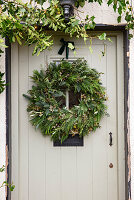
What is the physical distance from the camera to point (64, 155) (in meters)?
2.06

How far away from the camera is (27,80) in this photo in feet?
6.81

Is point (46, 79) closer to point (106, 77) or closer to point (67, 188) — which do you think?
point (106, 77)

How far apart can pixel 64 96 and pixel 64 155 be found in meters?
0.60

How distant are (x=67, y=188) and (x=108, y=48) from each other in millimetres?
1478

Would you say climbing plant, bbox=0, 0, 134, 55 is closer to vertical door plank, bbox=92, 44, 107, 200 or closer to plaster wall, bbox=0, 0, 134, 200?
plaster wall, bbox=0, 0, 134, 200

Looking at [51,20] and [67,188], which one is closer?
[51,20]

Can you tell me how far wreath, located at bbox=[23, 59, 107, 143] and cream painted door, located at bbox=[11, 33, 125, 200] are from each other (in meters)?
0.12

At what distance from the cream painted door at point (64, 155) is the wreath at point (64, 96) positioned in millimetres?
117

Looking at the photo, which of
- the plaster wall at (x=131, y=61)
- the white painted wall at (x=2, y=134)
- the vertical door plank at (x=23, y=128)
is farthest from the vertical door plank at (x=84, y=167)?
the white painted wall at (x=2, y=134)

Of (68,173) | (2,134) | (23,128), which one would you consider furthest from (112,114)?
(2,134)

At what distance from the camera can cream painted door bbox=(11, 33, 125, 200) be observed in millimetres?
2043

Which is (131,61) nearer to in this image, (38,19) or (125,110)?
(125,110)

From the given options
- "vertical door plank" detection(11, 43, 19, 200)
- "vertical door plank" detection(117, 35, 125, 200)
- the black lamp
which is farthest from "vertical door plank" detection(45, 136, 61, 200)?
the black lamp

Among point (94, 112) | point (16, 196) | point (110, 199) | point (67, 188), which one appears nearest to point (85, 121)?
point (94, 112)
